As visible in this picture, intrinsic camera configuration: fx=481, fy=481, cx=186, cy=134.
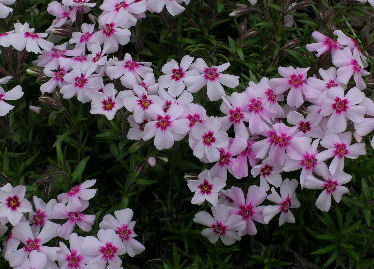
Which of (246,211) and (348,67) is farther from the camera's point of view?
(348,67)

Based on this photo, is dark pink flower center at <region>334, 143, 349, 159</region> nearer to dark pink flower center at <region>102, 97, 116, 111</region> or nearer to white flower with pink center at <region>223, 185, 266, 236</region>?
white flower with pink center at <region>223, 185, 266, 236</region>

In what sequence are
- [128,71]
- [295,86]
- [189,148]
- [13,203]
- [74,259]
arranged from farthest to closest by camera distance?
[189,148]
[128,71]
[295,86]
[13,203]
[74,259]

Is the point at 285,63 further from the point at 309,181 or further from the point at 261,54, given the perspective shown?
the point at 309,181

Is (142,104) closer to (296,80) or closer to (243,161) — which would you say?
(243,161)

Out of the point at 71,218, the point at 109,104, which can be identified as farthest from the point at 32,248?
the point at 109,104

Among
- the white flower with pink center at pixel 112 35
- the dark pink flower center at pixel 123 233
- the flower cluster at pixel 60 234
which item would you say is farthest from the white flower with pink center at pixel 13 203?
the white flower with pink center at pixel 112 35

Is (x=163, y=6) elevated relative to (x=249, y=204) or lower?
elevated

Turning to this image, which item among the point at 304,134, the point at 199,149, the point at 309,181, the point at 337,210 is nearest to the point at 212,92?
the point at 199,149
